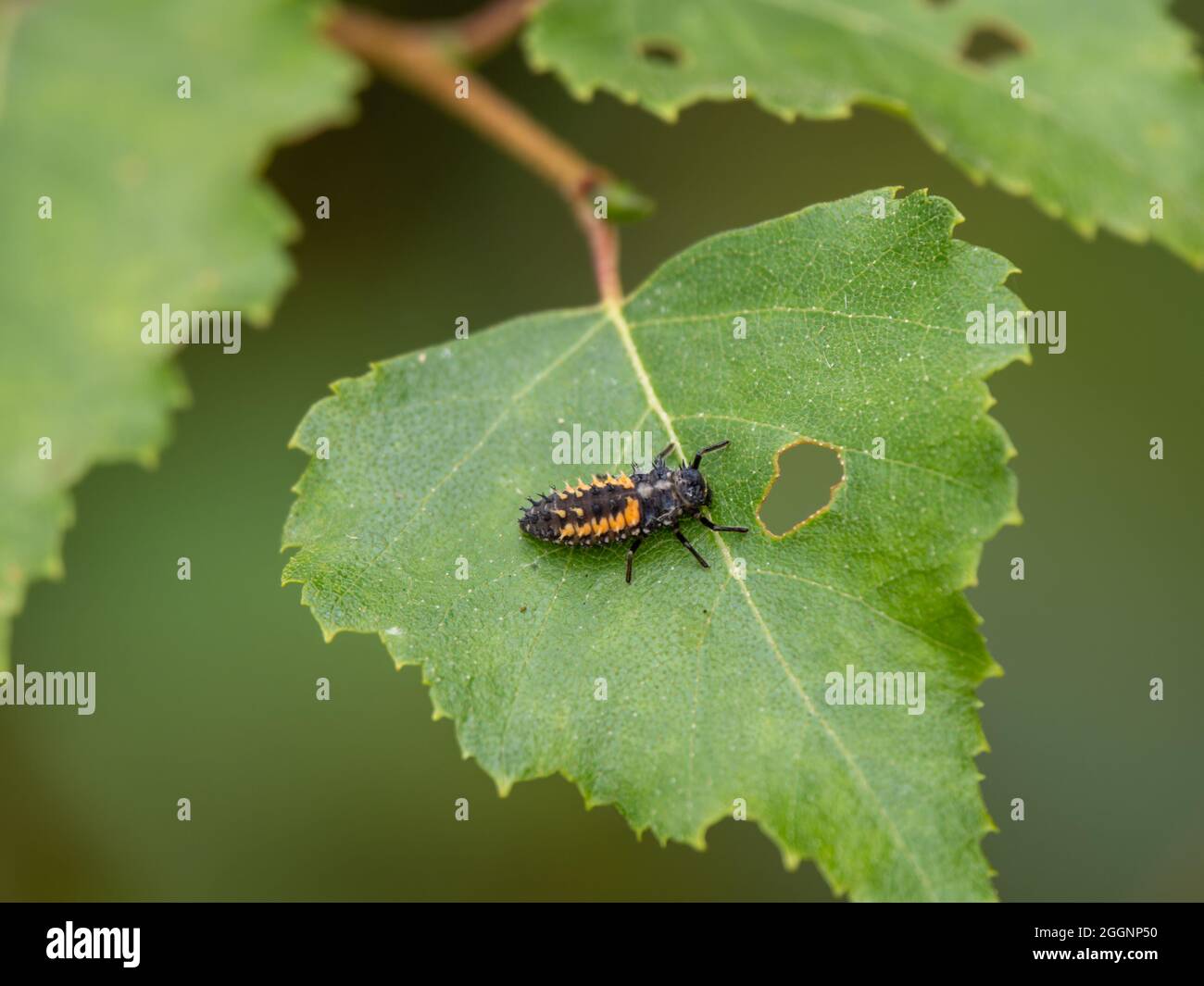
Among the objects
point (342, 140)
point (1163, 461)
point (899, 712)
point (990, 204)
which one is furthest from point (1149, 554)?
point (342, 140)

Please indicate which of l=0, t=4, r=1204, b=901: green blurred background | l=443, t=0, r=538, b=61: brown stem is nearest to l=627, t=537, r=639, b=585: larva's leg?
l=443, t=0, r=538, b=61: brown stem

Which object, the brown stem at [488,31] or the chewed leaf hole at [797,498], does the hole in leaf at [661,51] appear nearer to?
the brown stem at [488,31]

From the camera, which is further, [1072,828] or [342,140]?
[342,140]

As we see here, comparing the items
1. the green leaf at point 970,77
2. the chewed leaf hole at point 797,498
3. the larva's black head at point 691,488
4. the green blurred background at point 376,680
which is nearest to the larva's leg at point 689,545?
the larva's black head at point 691,488

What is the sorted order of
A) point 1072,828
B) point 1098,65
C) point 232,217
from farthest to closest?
point 1072,828 → point 1098,65 → point 232,217

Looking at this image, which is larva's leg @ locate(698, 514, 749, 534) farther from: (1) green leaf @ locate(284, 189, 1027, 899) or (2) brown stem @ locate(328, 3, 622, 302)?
(2) brown stem @ locate(328, 3, 622, 302)

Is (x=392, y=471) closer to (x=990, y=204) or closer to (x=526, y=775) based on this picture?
(x=526, y=775)
